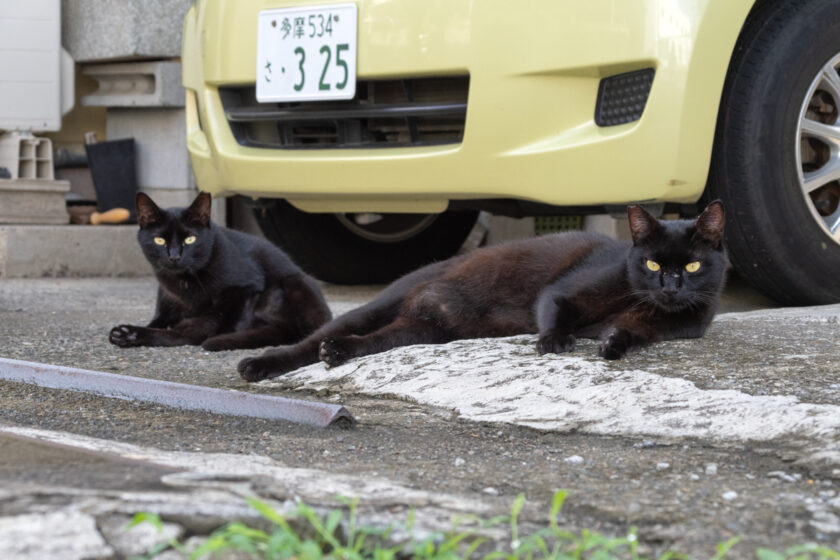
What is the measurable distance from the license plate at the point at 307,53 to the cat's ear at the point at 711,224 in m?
1.38

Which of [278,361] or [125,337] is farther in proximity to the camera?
[125,337]

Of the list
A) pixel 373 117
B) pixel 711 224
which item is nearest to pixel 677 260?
pixel 711 224

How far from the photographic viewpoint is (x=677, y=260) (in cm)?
292

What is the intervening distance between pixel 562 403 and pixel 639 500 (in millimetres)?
707

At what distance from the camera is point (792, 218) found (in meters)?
3.60

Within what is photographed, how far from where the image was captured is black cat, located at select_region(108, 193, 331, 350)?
377 cm

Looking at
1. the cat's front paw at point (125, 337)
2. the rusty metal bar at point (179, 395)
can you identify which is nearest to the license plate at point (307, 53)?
the cat's front paw at point (125, 337)

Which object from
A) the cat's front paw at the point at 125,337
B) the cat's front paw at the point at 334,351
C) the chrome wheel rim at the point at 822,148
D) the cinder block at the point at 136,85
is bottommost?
the cat's front paw at the point at 125,337

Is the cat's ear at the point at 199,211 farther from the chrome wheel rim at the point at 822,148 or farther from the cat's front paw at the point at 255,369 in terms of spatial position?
the chrome wheel rim at the point at 822,148

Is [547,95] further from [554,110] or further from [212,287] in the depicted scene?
[212,287]

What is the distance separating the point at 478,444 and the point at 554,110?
1550 mm

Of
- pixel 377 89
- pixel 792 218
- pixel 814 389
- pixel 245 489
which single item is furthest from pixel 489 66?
pixel 245 489

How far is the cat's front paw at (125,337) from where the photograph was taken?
3561mm

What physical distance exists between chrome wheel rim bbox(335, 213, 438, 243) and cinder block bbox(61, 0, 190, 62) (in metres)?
1.70
